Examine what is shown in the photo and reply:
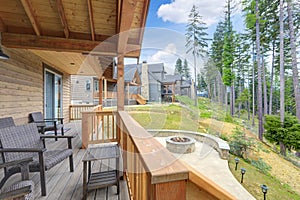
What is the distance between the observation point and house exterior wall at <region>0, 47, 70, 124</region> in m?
3.21

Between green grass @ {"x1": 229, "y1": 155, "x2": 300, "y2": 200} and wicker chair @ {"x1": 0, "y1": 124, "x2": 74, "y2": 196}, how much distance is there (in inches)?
186

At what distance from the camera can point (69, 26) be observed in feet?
10.4

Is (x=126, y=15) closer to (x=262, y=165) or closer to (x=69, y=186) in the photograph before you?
(x=69, y=186)

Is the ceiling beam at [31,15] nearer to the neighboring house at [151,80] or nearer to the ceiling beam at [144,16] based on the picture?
the ceiling beam at [144,16]

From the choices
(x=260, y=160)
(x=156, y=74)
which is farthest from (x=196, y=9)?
(x=260, y=160)

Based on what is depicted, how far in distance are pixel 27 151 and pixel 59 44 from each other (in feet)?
7.42

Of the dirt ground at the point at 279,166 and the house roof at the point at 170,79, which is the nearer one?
the house roof at the point at 170,79

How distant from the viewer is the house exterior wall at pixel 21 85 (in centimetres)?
321

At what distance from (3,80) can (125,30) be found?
2809 millimetres

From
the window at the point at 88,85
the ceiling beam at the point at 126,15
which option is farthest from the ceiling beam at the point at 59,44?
the window at the point at 88,85

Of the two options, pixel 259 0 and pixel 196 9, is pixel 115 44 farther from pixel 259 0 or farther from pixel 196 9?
pixel 259 0

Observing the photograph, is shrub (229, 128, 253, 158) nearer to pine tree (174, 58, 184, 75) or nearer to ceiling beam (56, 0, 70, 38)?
pine tree (174, 58, 184, 75)

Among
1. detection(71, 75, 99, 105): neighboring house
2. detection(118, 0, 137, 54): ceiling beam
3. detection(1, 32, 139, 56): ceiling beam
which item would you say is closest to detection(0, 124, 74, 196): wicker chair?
detection(1, 32, 139, 56): ceiling beam

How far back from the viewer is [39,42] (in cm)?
311
